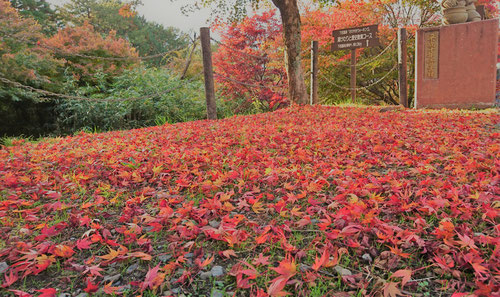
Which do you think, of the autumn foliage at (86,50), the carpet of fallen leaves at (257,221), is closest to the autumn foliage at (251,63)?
the autumn foliage at (86,50)

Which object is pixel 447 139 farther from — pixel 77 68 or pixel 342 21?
pixel 77 68

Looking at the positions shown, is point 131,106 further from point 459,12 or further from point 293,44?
point 459,12

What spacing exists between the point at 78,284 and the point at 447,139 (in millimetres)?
3704

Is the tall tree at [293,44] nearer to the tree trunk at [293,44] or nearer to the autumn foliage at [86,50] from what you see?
the tree trunk at [293,44]

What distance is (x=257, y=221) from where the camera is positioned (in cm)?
196

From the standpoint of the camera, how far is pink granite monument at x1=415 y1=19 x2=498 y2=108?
20.8 ft

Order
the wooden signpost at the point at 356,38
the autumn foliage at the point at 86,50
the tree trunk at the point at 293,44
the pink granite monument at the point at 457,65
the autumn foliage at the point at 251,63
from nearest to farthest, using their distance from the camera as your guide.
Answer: the pink granite monument at the point at 457,65
the tree trunk at the point at 293,44
the wooden signpost at the point at 356,38
the autumn foliage at the point at 86,50
the autumn foliage at the point at 251,63

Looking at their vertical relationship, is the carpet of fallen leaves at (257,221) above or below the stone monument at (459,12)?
below

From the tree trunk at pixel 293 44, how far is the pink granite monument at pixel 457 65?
8.21 ft

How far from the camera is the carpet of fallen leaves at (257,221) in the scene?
4.57 ft

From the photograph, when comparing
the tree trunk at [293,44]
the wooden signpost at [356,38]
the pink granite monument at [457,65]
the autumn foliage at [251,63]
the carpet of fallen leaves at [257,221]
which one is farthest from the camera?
the autumn foliage at [251,63]

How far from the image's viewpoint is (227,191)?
227 centimetres

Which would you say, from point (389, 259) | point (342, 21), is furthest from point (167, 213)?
point (342, 21)

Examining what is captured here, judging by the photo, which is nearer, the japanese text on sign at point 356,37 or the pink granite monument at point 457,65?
the pink granite monument at point 457,65
